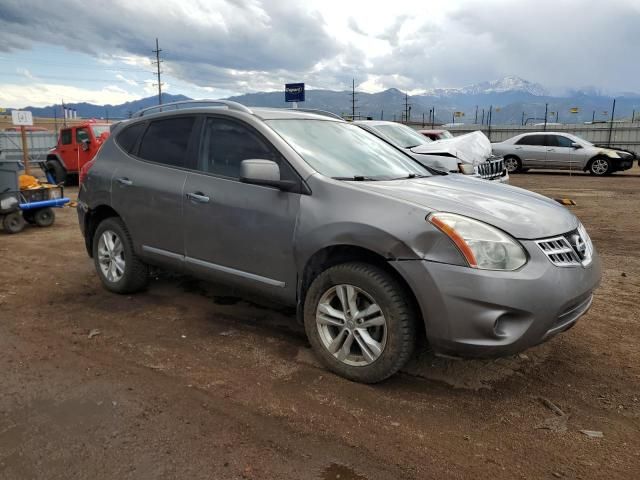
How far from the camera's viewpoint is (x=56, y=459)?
2486 millimetres

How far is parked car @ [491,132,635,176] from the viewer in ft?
59.5

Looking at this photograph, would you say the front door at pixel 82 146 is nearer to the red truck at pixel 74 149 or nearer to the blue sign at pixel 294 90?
the red truck at pixel 74 149

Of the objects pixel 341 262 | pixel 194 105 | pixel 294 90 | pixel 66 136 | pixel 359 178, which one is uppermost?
pixel 294 90

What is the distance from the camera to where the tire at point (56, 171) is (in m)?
16.1

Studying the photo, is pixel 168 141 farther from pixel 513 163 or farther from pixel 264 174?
pixel 513 163

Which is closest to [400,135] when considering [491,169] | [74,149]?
[491,169]

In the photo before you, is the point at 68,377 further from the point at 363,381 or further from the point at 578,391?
the point at 578,391

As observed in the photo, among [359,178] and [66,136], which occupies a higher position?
[66,136]

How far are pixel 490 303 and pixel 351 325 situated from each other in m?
0.86

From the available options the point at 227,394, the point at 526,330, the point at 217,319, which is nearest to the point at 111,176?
the point at 217,319

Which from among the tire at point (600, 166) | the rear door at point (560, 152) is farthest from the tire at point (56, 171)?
the tire at point (600, 166)

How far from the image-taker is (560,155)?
731 inches

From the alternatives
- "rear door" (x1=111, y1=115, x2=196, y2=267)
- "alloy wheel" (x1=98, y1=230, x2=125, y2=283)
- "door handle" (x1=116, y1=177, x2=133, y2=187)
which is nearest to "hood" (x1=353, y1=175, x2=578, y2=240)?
"rear door" (x1=111, y1=115, x2=196, y2=267)

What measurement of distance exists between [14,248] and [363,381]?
6.39m
